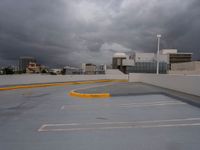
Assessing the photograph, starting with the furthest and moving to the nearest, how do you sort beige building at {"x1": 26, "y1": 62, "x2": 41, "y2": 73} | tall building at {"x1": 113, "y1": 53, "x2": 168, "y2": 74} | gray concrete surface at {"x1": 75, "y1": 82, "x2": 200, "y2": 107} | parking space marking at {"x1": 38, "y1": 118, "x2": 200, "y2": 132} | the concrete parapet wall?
tall building at {"x1": 113, "y1": 53, "x2": 168, "y2": 74}, beige building at {"x1": 26, "y1": 62, "x2": 41, "y2": 73}, the concrete parapet wall, gray concrete surface at {"x1": 75, "y1": 82, "x2": 200, "y2": 107}, parking space marking at {"x1": 38, "y1": 118, "x2": 200, "y2": 132}

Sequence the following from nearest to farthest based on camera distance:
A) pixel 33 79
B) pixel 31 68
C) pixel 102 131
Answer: pixel 102 131
pixel 33 79
pixel 31 68

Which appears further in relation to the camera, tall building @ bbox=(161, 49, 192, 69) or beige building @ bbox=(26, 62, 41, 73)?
tall building @ bbox=(161, 49, 192, 69)

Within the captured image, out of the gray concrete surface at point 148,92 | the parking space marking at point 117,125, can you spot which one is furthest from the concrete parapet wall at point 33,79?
the parking space marking at point 117,125

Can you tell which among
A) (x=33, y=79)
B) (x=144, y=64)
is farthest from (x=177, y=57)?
(x=33, y=79)

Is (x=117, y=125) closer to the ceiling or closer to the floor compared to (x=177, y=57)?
closer to the floor

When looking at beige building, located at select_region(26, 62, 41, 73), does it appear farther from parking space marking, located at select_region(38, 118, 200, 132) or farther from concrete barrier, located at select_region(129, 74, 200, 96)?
parking space marking, located at select_region(38, 118, 200, 132)

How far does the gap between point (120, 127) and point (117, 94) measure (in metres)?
6.82

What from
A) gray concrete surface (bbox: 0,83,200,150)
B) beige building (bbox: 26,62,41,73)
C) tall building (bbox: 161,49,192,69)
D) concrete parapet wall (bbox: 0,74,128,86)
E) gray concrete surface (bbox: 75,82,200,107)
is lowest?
gray concrete surface (bbox: 0,83,200,150)

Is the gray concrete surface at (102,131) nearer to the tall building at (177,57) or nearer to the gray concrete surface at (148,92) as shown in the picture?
the gray concrete surface at (148,92)

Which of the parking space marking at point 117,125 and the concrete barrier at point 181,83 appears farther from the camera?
the concrete barrier at point 181,83

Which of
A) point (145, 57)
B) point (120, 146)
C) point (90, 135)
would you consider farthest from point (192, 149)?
point (145, 57)

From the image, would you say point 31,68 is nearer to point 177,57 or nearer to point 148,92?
point 148,92

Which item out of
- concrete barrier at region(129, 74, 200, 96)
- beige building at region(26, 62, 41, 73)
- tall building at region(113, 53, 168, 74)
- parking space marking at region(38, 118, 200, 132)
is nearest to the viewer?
parking space marking at region(38, 118, 200, 132)

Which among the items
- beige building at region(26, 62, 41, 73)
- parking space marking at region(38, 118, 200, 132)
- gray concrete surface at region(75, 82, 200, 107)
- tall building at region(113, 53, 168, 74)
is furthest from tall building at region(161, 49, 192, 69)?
parking space marking at region(38, 118, 200, 132)
